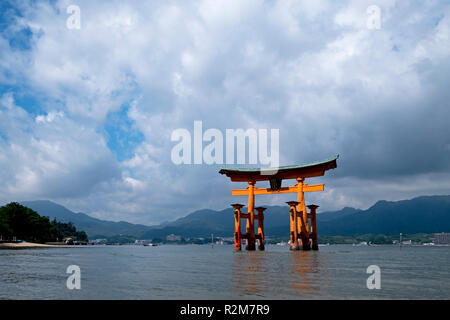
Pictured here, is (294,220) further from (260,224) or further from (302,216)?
(260,224)

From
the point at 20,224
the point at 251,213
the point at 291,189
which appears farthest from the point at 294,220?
the point at 20,224

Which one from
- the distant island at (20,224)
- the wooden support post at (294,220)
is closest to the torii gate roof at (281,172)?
the wooden support post at (294,220)

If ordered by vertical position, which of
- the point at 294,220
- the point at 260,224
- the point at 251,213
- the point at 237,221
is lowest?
the point at 260,224

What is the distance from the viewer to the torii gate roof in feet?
149

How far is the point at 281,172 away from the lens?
48.6m

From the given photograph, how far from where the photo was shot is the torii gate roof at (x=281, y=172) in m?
45.5

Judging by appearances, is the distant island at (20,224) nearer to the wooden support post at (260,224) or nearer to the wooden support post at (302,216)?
the wooden support post at (260,224)

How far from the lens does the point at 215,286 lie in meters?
12.5

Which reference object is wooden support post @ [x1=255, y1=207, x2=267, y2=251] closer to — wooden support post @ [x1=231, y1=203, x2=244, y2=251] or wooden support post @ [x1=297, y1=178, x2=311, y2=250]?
wooden support post @ [x1=231, y1=203, x2=244, y2=251]

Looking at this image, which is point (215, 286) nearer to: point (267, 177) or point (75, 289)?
point (75, 289)

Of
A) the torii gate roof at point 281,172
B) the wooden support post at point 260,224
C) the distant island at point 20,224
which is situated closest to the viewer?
the torii gate roof at point 281,172

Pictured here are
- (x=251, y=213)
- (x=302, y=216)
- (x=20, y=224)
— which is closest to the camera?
(x=302, y=216)

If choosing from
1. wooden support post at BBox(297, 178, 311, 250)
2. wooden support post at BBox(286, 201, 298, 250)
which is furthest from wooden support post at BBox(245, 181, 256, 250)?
wooden support post at BBox(297, 178, 311, 250)
